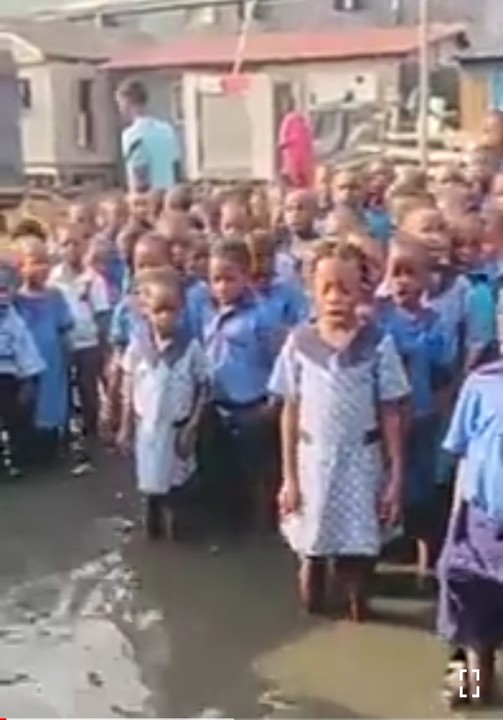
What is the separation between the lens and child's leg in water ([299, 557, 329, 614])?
16.5ft

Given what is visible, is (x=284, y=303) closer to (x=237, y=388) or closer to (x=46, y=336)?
(x=237, y=388)

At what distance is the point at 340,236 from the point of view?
237 inches

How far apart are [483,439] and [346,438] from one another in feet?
2.79

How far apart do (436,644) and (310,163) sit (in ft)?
28.3

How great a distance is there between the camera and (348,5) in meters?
33.1

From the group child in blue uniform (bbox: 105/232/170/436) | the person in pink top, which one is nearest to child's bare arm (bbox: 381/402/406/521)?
child in blue uniform (bbox: 105/232/170/436)

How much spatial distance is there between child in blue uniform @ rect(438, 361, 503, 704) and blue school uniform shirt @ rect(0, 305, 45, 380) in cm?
318

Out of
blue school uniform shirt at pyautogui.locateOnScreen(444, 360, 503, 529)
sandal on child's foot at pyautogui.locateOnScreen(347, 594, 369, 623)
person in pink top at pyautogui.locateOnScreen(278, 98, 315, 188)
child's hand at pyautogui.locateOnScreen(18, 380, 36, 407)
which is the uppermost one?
person in pink top at pyautogui.locateOnScreen(278, 98, 315, 188)

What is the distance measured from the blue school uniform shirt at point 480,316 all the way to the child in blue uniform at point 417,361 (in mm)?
147

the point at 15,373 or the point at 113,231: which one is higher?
the point at 113,231

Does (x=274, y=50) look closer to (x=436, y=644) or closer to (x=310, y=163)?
(x=310, y=163)

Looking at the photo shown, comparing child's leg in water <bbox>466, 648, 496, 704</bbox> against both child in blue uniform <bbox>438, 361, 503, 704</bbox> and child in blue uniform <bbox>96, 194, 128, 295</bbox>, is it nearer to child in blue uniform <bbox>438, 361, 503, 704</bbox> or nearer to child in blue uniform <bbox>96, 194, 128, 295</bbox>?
child in blue uniform <bbox>438, 361, 503, 704</bbox>

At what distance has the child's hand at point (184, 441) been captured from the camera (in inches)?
234

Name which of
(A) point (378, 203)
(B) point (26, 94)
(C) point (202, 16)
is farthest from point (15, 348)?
(C) point (202, 16)
